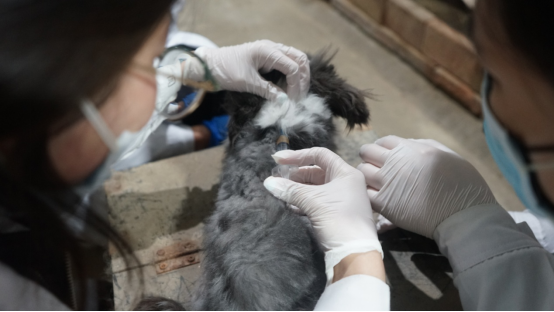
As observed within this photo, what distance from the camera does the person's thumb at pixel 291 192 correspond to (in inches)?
44.1

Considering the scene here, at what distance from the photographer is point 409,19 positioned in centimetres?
268

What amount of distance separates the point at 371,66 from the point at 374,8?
19.9 inches

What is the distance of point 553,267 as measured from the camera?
1.01 metres

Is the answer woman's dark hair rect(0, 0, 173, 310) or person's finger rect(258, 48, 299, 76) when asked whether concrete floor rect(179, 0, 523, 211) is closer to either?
person's finger rect(258, 48, 299, 76)

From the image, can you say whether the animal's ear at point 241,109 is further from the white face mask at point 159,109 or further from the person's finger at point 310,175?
the person's finger at point 310,175

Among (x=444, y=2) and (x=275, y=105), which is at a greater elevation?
(x=444, y=2)

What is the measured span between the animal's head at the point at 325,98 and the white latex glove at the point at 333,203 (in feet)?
0.75

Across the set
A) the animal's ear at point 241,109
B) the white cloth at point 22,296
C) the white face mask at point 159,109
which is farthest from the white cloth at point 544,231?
the white cloth at point 22,296

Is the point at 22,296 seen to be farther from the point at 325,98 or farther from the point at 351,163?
the point at 351,163

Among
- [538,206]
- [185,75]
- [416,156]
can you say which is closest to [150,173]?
[185,75]

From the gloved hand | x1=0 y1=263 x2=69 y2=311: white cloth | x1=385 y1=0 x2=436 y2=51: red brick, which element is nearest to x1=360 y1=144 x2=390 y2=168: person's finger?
the gloved hand

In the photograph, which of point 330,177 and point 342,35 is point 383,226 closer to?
point 330,177

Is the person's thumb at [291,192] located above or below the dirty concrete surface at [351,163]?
above

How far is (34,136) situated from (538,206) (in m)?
1.01
